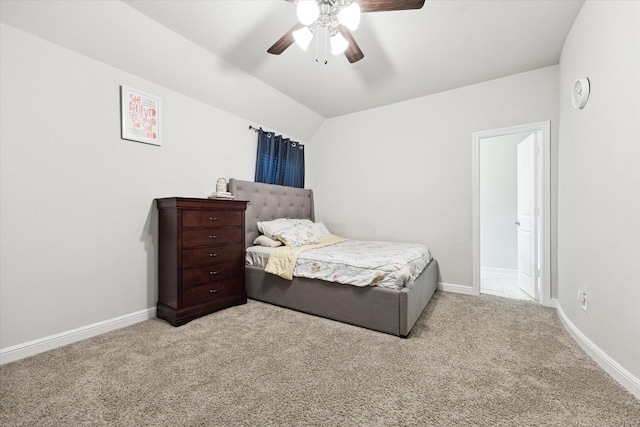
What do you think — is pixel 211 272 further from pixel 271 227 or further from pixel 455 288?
pixel 455 288

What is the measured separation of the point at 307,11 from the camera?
1.55 meters

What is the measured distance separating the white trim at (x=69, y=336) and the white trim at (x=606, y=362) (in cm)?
344

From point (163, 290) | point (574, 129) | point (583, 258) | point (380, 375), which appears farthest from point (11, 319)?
point (574, 129)

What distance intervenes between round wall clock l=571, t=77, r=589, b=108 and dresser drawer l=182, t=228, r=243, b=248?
3.13 metres

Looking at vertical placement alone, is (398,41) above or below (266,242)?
above

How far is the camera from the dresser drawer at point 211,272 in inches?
93.4

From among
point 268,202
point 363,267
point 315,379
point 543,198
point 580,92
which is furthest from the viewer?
point 268,202

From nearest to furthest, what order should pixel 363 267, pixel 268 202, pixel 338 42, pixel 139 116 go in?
1. pixel 338 42
2. pixel 363 267
3. pixel 139 116
4. pixel 268 202

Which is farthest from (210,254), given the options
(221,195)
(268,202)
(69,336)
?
(268,202)

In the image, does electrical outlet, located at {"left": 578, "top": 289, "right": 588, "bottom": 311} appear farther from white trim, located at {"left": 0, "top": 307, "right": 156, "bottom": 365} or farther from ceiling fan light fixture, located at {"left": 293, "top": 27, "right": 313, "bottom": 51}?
white trim, located at {"left": 0, "top": 307, "right": 156, "bottom": 365}

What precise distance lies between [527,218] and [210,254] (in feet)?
12.0

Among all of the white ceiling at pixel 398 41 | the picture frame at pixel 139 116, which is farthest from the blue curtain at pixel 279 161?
the picture frame at pixel 139 116

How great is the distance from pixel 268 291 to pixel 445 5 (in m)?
2.98

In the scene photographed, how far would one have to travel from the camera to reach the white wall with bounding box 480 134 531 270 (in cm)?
438
